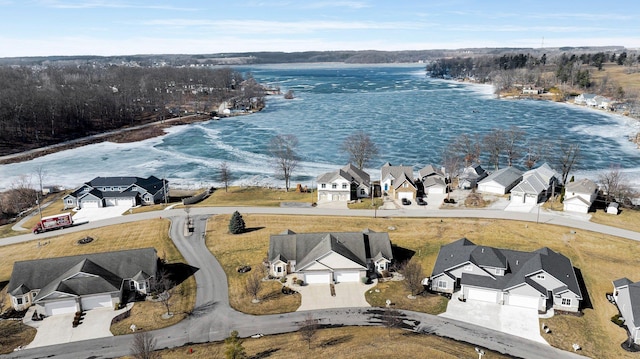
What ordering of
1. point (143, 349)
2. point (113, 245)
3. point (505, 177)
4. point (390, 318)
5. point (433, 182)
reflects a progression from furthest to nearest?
point (505, 177) → point (433, 182) → point (113, 245) → point (390, 318) → point (143, 349)

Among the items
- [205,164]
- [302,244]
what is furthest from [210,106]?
[302,244]

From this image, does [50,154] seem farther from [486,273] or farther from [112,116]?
[486,273]

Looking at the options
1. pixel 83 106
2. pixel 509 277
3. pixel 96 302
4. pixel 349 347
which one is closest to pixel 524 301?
pixel 509 277

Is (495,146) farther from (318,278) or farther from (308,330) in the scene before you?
(308,330)

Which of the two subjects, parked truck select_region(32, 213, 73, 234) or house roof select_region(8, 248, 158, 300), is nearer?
house roof select_region(8, 248, 158, 300)

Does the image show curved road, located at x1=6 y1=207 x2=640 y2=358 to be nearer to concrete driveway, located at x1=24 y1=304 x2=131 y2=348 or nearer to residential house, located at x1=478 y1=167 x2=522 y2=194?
concrete driveway, located at x1=24 y1=304 x2=131 y2=348

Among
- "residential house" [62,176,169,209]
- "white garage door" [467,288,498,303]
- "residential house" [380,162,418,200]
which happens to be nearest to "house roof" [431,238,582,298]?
"white garage door" [467,288,498,303]

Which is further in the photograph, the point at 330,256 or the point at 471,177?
the point at 471,177

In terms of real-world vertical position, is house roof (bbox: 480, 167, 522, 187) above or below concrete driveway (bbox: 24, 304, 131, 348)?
above
